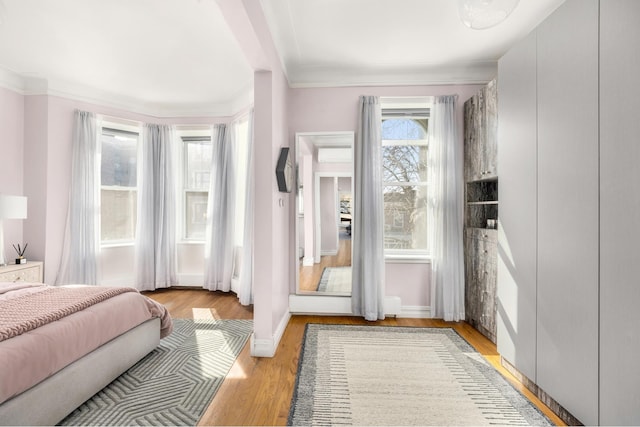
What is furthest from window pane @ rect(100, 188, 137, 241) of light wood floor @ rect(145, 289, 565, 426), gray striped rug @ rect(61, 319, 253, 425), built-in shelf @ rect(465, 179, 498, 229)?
built-in shelf @ rect(465, 179, 498, 229)

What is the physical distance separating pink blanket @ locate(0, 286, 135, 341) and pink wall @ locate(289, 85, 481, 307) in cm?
188

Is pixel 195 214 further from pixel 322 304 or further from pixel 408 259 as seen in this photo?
pixel 408 259

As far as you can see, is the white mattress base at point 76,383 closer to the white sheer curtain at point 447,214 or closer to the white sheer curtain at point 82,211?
the white sheer curtain at point 82,211

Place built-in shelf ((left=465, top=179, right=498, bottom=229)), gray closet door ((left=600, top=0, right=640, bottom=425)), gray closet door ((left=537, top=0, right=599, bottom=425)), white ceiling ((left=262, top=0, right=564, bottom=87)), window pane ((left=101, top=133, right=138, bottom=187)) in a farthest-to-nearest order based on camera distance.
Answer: window pane ((left=101, top=133, right=138, bottom=187)) → built-in shelf ((left=465, top=179, right=498, bottom=229)) → white ceiling ((left=262, top=0, right=564, bottom=87)) → gray closet door ((left=537, top=0, right=599, bottom=425)) → gray closet door ((left=600, top=0, right=640, bottom=425))

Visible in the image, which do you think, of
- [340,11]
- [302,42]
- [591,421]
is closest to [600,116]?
[591,421]

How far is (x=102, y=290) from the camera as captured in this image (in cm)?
230

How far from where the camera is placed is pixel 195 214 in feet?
16.0

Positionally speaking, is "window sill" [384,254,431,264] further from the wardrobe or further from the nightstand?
the nightstand

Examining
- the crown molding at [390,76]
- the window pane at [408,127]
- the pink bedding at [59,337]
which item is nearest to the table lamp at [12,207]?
the pink bedding at [59,337]

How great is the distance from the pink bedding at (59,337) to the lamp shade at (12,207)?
3.07 feet

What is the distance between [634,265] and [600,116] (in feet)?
2.41

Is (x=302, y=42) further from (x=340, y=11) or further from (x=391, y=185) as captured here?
(x=391, y=185)

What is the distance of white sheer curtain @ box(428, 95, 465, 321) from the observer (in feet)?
10.7

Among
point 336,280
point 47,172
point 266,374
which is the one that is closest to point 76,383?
point 266,374
